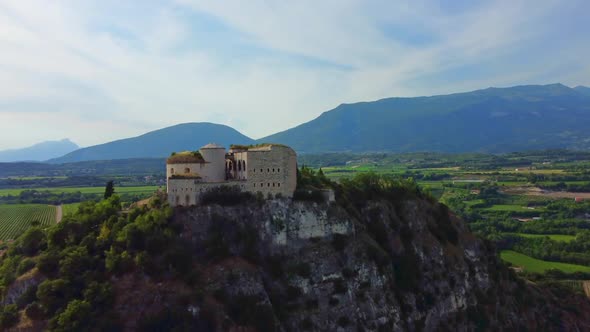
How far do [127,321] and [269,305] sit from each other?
1637cm

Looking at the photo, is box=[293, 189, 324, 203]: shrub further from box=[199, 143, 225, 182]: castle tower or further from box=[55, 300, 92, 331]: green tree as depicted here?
box=[55, 300, 92, 331]: green tree

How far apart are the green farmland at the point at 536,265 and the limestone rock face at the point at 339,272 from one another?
22.0 meters

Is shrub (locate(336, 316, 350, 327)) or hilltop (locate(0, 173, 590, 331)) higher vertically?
hilltop (locate(0, 173, 590, 331))

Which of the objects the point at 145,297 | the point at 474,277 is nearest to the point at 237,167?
the point at 145,297

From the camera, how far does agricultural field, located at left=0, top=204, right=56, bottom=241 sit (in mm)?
110588

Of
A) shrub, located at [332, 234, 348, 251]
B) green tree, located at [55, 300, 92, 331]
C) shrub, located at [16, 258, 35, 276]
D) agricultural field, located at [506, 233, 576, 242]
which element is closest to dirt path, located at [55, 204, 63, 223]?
shrub, located at [16, 258, 35, 276]

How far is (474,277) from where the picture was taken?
75312mm

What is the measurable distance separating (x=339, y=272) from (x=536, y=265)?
218 feet

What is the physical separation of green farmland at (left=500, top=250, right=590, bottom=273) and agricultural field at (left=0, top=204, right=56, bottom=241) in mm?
117216

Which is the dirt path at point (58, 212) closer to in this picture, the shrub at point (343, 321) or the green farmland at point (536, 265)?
the shrub at point (343, 321)

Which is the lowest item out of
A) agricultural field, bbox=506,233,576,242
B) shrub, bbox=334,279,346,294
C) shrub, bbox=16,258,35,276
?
agricultural field, bbox=506,233,576,242

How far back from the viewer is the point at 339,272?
5916cm

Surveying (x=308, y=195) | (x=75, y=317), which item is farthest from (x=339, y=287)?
(x=75, y=317)

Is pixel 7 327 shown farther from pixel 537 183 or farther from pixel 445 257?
pixel 537 183
